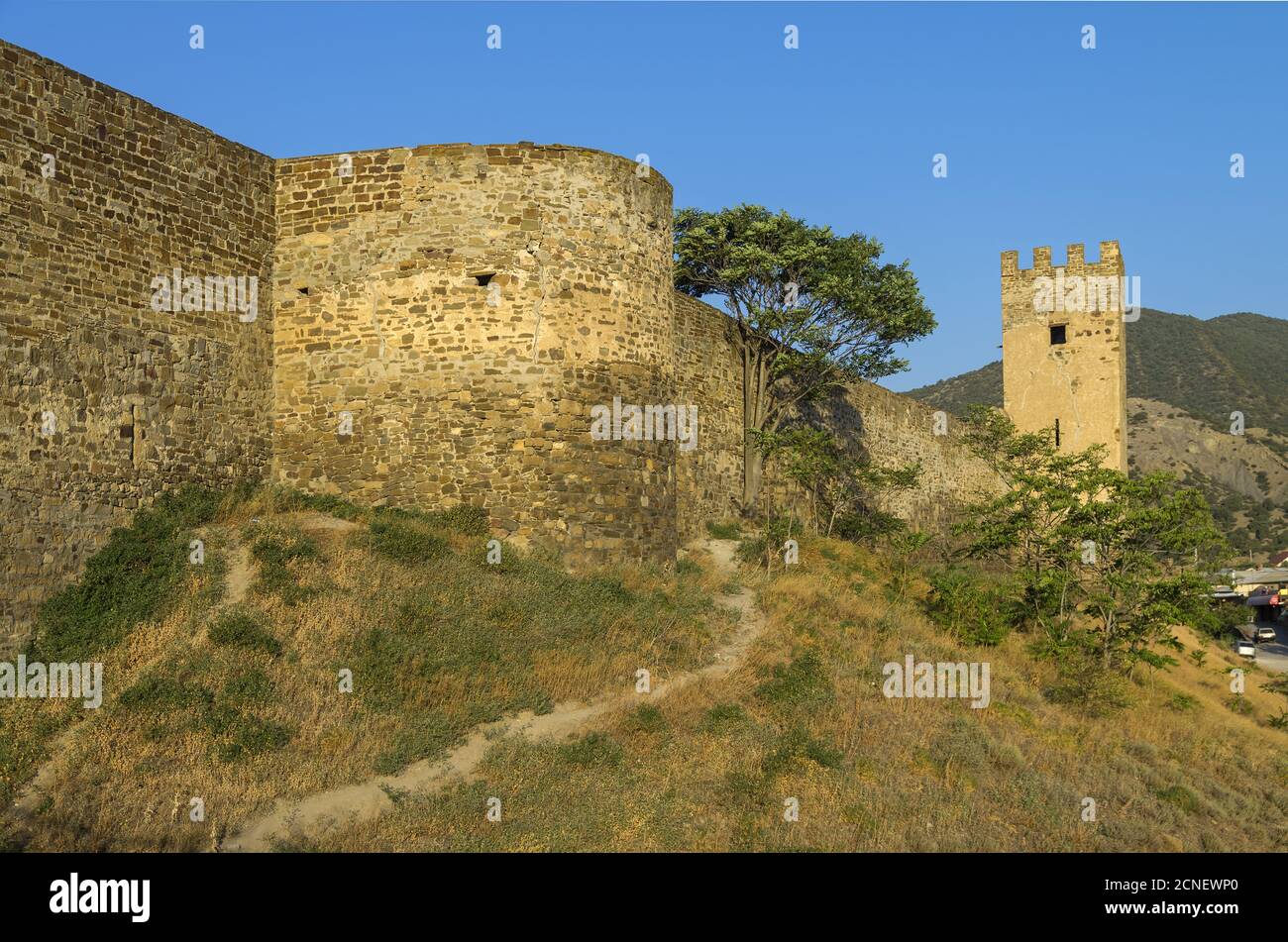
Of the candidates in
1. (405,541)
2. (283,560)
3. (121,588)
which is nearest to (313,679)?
(283,560)

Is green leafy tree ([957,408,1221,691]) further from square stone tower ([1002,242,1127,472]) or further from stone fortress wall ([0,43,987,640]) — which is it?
square stone tower ([1002,242,1127,472])

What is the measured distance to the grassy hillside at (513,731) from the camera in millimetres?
8977

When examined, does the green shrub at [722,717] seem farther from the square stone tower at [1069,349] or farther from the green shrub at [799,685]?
the square stone tower at [1069,349]

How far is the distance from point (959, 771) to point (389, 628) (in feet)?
20.0

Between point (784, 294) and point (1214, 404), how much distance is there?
70719 mm

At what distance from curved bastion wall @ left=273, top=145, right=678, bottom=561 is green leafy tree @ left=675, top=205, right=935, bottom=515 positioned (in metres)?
8.06

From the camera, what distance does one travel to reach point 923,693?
45.4 ft

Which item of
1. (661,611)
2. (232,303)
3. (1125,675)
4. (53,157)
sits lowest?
(1125,675)

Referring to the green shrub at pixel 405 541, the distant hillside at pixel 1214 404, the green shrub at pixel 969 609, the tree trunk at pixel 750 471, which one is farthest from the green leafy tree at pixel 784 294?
the distant hillside at pixel 1214 404

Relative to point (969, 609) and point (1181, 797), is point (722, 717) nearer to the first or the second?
point (1181, 797)

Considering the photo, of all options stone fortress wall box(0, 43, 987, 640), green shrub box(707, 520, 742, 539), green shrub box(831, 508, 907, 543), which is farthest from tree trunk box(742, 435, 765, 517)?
stone fortress wall box(0, 43, 987, 640)

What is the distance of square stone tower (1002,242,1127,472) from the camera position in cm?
3192
